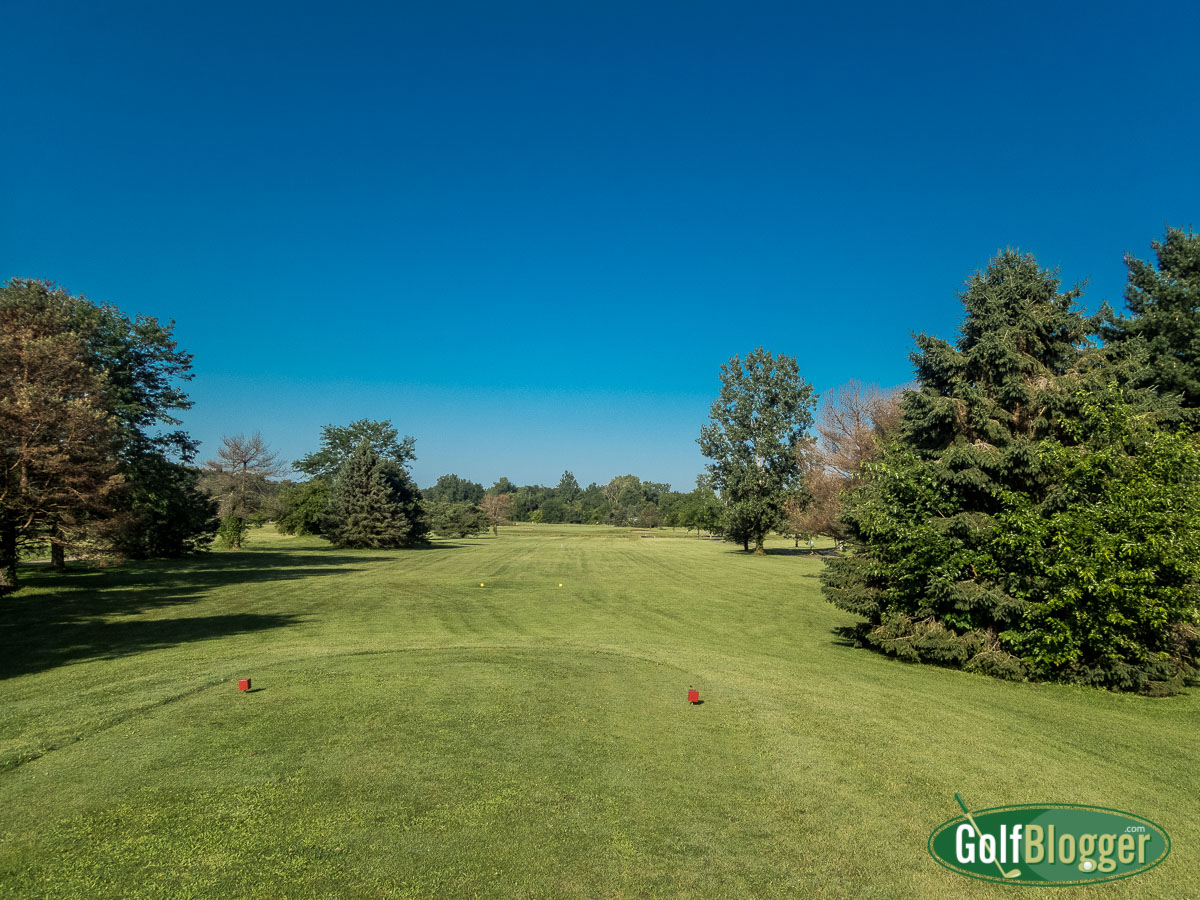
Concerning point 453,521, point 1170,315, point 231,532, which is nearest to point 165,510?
point 231,532

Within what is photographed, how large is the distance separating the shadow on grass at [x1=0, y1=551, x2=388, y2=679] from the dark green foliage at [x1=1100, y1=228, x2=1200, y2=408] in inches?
1095

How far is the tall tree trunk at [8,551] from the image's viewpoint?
17.4m

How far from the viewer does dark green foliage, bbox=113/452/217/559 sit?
93.9ft

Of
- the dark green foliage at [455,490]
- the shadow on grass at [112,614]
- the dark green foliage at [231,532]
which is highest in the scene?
the dark green foliage at [455,490]

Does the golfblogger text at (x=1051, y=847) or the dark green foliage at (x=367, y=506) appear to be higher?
the dark green foliage at (x=367, y=506)

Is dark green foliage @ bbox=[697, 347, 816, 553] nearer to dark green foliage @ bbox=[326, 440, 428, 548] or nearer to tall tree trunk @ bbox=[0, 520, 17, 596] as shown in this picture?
dark green foliage @ bbox=[326, 440, 428, 548]

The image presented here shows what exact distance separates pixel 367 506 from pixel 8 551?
32.6 meters

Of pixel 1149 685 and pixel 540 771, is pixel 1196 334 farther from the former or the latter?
pixel 540 771

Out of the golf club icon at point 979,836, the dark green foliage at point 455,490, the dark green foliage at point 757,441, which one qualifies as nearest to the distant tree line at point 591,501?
the dark green foliage at point 455,490

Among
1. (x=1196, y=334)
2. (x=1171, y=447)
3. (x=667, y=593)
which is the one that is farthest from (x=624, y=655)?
(x=1196, y=334)

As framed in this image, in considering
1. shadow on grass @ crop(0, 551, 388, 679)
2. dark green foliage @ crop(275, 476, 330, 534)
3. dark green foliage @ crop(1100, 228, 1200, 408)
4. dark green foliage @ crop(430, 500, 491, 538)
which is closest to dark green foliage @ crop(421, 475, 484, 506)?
dark green foliage @ crop(430, 500, 491, 538)

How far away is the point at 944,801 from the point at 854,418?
4266 cm

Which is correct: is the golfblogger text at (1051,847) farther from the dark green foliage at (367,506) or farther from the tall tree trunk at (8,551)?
the dark green foliage at (367,506)

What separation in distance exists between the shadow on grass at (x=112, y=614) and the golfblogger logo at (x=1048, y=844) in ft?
43.9
